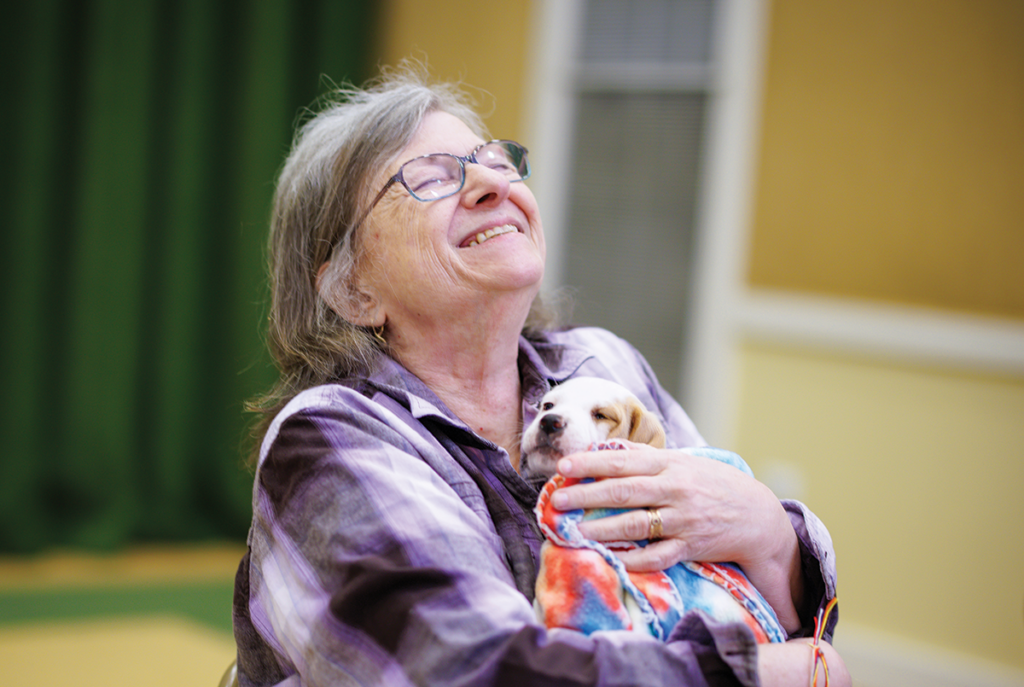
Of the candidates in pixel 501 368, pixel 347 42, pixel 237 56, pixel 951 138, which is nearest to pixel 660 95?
pixel 951 138

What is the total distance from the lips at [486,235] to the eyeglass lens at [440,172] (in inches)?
2.8

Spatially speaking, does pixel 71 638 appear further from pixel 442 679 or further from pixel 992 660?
pixel 992 660

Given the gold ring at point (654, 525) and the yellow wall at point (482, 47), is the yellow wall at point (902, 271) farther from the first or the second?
the gold ring at point (654, 525)

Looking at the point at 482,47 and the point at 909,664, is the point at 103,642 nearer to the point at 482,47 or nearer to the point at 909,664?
the point at 909,664

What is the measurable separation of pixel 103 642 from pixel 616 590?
220 cm

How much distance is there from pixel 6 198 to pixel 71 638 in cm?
161

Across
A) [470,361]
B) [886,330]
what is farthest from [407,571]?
[886,330]

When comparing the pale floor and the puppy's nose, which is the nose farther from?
the pale floor

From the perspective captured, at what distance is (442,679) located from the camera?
0.81 m

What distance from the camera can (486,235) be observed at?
Result: 1.24 m

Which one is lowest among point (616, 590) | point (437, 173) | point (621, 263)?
point (616, 590)

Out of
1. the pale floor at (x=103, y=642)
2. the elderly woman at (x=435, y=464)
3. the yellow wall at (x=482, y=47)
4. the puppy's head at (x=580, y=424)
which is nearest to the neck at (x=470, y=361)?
the elderly woman at (x=435, y=464)

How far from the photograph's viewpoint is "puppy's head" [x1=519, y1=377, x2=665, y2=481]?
1.10 meters

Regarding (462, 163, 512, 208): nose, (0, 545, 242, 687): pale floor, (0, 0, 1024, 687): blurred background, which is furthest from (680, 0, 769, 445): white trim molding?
(462, 163, 512, 208): nose
